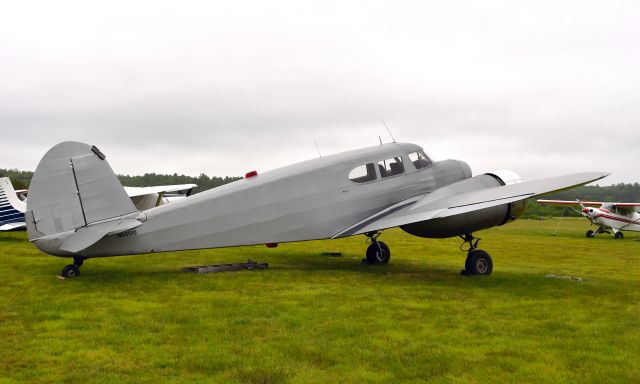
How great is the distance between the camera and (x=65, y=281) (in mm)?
9859

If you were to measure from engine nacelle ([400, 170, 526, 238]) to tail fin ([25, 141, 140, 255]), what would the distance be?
625 cm

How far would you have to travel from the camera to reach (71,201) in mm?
9695

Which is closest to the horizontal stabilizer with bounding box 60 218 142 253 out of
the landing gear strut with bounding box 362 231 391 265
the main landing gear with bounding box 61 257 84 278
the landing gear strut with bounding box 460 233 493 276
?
the main landing gear with bounding box 61 257 84 278

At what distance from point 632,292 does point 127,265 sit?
1139cm

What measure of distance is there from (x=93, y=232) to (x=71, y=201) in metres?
0.74

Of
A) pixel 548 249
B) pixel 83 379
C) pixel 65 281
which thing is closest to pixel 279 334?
pixel 83 379

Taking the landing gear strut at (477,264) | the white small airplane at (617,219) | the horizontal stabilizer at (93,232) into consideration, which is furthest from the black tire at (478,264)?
the white small airplane at (617,219)

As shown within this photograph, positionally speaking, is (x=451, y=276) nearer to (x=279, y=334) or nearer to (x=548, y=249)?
(x=279, y=334)

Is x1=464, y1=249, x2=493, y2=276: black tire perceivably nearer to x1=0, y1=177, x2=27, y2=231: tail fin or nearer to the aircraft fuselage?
the aircraft fuselage

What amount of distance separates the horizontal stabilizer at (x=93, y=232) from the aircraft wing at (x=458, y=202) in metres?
4.62

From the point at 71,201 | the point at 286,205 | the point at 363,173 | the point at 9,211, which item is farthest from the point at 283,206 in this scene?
the point at 9,211

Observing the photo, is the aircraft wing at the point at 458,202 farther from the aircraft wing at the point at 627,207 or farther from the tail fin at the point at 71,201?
the aircraft wing at the point at 627,207

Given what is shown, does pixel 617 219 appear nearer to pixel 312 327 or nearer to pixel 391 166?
pixel 391 166

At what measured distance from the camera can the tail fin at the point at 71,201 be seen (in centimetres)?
954
